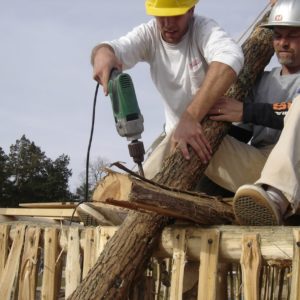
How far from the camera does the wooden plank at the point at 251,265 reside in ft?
10.5

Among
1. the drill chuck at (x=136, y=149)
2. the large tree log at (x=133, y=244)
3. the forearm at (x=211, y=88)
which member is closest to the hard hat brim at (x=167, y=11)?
the forearm at (x=211, y=88)

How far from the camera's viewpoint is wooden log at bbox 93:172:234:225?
10.7 feet

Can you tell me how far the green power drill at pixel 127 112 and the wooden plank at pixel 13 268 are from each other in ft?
4.23

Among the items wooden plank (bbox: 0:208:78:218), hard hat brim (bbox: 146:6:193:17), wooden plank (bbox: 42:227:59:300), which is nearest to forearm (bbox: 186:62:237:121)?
hard hat brim (bbox: 146:6:193:17)

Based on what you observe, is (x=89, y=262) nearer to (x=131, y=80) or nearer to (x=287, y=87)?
(x=131, y=80)

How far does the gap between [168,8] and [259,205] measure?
1.47 metres

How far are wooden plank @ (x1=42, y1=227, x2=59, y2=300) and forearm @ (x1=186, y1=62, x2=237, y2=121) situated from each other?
4.20 feet

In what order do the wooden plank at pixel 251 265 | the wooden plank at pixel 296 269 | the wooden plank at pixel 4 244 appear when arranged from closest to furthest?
the wooden plank at pixel 296 269
the wooden plank at pixel 251 265
the wooden plank at pixel 4 244

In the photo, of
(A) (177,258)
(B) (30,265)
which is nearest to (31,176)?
(B) (30,265)

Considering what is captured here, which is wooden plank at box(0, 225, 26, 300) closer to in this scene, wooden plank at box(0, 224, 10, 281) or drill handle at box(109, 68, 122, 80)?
wooden plank at box(0, 224, 10, 281)

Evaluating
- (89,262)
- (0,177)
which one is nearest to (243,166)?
(89,262)

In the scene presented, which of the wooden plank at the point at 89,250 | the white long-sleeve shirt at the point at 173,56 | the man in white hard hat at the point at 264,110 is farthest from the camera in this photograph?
the white long-sleeve shirt at the point at 173,56

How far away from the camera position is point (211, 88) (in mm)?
3947

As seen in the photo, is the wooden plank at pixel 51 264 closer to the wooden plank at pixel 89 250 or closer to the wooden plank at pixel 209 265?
the wooden plank at pixel 89 250
